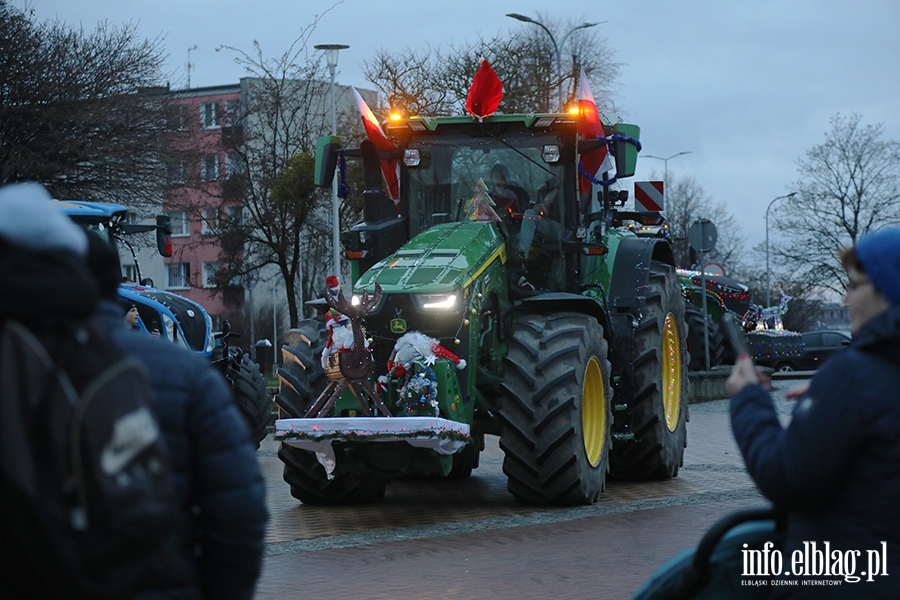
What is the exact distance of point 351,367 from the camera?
32.2 ft

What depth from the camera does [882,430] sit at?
9.93ft

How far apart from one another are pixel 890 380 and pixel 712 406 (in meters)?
21.6

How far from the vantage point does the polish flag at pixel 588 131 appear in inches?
451

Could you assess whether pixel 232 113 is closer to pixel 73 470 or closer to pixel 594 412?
pixel 594 412

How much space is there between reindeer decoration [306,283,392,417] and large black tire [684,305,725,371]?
46.9 ft

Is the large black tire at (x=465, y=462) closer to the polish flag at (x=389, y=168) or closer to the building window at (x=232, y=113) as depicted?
the polish flag at (x=389, y=168)

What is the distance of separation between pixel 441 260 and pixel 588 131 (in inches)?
78.4

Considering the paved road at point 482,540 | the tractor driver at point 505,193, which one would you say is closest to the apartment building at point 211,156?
the paved road at point 482,540

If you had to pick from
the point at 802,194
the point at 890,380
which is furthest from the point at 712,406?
the point at 802,194

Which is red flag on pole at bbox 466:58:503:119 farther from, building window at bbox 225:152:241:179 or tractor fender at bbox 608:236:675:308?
building window at bbox 225:152:241:179

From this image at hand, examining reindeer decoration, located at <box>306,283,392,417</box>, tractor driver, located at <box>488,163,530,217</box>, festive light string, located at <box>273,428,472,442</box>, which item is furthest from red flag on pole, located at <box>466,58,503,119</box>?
festive light string, located at <box>273,428,472,442</box>

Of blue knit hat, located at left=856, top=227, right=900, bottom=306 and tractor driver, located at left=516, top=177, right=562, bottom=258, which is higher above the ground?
tractor driver, located at left=516, top=177, right=562, bottom=258

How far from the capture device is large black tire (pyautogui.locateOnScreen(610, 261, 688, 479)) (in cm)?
1220

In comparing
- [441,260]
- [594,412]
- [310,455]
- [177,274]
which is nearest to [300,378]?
[310,455]
